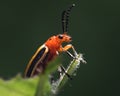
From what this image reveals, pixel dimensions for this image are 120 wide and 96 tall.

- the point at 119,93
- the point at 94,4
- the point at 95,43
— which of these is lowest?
the point at 119,93

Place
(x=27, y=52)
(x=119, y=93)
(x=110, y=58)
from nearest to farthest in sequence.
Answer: (x=119, y=93)
(x=27, y=52)
(x=110, y=58)

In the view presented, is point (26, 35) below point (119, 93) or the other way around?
the other way around

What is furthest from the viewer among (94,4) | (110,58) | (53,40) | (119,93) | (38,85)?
(94,4)

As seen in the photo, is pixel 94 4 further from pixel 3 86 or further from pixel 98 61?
pixel 3 86

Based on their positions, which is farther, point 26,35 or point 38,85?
point 26,35

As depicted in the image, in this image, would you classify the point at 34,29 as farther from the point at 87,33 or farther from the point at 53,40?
the point at 53,40

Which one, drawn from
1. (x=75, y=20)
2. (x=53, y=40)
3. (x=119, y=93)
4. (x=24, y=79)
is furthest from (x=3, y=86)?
(x=75, y=20)
